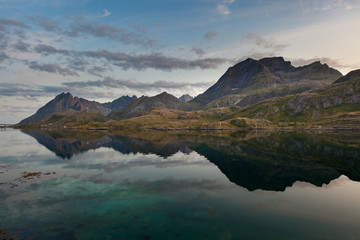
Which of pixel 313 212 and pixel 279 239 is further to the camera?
pixel 313 212

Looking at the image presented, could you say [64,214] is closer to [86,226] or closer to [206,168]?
[86,226]

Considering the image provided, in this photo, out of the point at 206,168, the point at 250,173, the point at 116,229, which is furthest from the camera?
the point at 206,168

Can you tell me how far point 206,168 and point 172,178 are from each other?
17.8m

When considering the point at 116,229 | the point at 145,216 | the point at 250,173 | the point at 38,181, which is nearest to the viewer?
the point at 116,229

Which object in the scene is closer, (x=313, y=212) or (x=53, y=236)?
(x=53, y=236)

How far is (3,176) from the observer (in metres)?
64.6

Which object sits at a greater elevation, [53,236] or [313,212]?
[53,236]

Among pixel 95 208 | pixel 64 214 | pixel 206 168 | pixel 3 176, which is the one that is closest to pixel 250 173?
pixel 206 168

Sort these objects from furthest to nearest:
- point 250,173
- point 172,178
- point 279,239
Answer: point 250,173, point 172,178, point 279,239

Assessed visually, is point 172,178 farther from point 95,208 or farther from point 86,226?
point 86,226

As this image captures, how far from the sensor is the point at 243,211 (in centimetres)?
3866

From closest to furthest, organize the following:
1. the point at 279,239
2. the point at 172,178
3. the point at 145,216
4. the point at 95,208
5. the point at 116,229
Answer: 1. the point at 279,239
2. the point at 116,229
3. the point at 145,216
4. the point at 95,208
5. the point at 172,178

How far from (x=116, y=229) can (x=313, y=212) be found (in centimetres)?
3422

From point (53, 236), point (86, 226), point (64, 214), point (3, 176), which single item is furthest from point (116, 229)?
point (3, 176)
